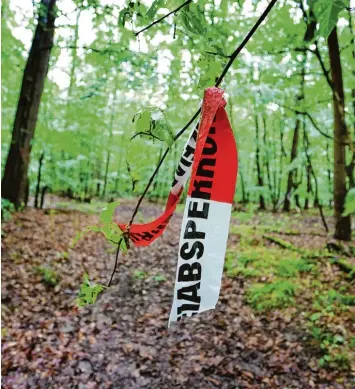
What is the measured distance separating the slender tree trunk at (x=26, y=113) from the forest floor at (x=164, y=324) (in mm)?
1389

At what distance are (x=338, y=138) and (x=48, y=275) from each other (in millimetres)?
5399

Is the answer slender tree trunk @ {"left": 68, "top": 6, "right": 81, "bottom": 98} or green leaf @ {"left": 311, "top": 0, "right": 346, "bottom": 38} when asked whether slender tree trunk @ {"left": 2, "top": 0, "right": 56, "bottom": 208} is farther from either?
green leaf @ {"left": 311, "top": 0, "right": 346, "bottom": 38}

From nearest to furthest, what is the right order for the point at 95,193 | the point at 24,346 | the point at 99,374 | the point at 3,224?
1. the point at 99,374
2. the point at 24,346
3. the point at 3,224
4. the point at 95,193

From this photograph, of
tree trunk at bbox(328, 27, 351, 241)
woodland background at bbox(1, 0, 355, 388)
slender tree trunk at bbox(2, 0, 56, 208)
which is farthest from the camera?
slender tree trunk at bbox(2, 0, 56, 208)

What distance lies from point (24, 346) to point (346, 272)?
487 centimetres

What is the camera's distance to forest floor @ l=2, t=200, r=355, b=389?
3.80 metres

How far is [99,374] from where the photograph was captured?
152 inches

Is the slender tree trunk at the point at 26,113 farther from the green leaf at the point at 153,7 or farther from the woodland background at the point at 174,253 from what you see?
the green leaf at the point at 153,7

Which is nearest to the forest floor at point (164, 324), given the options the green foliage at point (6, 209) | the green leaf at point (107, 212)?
the green foliage at point (6, 209)

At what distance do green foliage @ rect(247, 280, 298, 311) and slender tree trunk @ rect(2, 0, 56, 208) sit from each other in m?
5.95

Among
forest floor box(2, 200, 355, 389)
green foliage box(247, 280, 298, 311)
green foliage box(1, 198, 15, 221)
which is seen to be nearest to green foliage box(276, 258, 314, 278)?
forest floor box(2, 200, 355, 389)

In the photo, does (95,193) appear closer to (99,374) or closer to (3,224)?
(3,224)

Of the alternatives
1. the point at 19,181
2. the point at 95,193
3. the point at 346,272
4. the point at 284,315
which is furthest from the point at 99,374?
the point at 95,193

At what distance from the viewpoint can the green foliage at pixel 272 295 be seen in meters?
4.99
